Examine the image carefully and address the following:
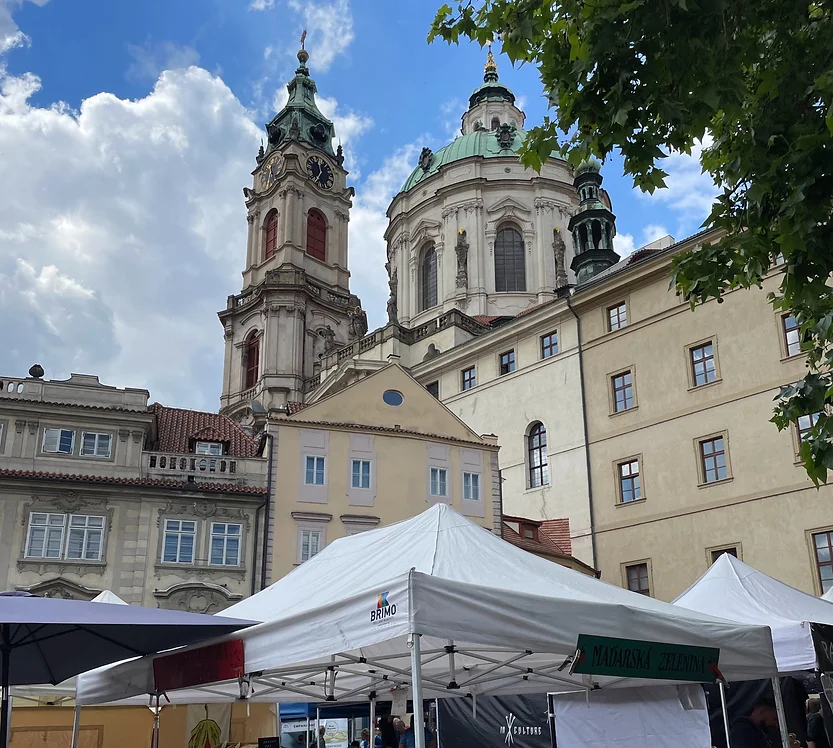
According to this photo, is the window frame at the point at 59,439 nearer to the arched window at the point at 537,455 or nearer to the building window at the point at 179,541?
the building window at the point at 179,541

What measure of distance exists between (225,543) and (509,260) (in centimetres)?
3029

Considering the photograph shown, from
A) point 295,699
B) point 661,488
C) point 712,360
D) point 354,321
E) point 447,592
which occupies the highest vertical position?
point 354,321

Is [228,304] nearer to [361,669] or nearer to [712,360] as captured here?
[712,360]

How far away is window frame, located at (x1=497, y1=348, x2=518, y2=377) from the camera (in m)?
38.0

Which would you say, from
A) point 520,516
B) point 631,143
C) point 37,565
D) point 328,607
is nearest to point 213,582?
point 37,565

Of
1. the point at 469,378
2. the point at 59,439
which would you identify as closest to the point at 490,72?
the point at 469,378

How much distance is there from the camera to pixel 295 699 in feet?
34.8

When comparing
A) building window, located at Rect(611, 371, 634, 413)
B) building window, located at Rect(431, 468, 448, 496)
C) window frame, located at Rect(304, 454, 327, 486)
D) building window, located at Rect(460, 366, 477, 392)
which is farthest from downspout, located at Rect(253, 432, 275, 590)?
building window, located at Rect(460, 366, 477, 392)

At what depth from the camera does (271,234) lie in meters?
61.5

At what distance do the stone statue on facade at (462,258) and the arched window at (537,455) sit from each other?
16.6 m

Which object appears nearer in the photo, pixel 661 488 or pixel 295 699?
pixel 295 699

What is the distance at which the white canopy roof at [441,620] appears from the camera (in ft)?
22.5

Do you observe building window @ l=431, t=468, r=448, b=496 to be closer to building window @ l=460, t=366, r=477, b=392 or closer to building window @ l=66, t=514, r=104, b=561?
building window @ l=66, t=514, r=104, b=561

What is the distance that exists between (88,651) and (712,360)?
24420mm
